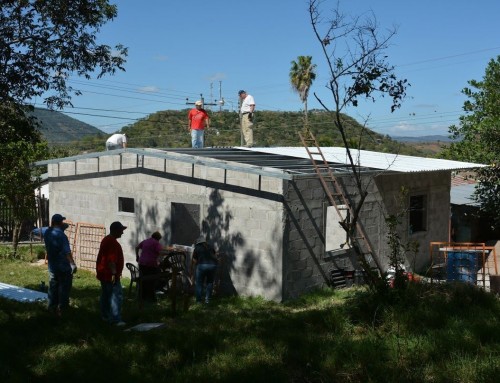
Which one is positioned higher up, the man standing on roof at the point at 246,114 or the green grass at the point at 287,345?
the man standing on roof at the point at 246,114

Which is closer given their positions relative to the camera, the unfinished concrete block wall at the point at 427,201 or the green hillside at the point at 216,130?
the unfinished concrete block wall at the point at 427,201

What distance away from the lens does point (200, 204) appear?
13.3 metres

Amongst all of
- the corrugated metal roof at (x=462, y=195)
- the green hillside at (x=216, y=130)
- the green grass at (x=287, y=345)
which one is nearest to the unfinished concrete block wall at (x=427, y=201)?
the corrugated metal roof at (x=462, y=195)

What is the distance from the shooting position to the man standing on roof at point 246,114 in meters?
17.1

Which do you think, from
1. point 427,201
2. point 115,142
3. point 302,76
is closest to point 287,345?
point 115,142

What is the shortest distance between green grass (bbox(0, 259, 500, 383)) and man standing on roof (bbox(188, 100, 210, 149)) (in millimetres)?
8797

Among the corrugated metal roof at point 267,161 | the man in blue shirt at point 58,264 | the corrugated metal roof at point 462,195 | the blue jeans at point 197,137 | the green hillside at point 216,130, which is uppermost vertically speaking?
the green hillside at point 216,130

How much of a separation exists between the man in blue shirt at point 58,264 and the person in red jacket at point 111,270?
48cm

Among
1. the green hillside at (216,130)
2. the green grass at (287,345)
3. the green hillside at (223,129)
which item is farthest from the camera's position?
the green hillside at (223,129)

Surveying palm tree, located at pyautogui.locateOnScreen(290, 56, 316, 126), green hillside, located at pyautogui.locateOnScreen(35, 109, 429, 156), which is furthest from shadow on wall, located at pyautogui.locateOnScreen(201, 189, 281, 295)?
green hillside, located at pyautogui.locateOnScreen(35, 109, 429, 156)

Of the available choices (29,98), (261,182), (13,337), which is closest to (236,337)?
(13,337)

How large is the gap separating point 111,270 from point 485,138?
14.0m

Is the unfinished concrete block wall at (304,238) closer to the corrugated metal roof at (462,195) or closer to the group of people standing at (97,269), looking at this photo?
the group of people standing at (97,269)

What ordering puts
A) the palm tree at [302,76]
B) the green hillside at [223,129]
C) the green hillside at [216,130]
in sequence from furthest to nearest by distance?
the green hillside at [223,129] → the green hillside at [216,130] → the palm tree at [302,76]
